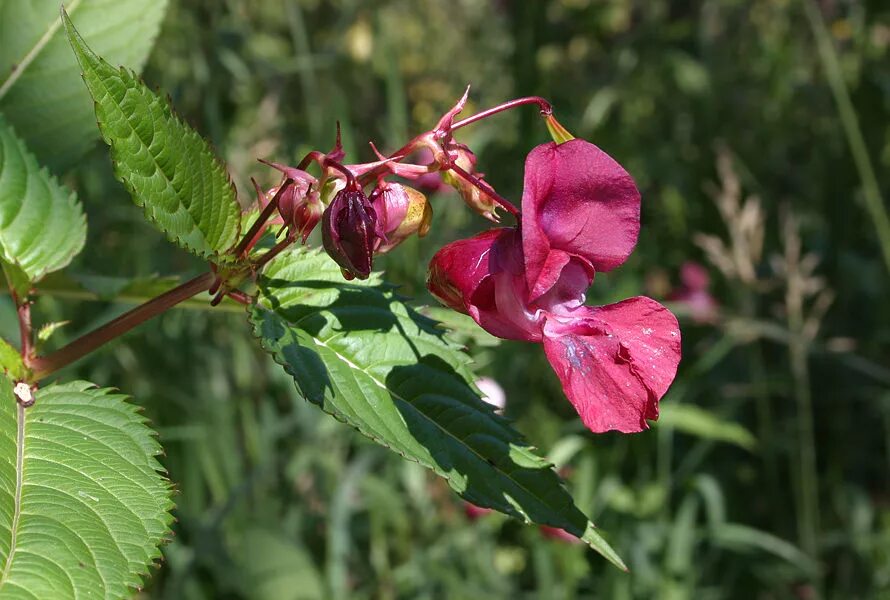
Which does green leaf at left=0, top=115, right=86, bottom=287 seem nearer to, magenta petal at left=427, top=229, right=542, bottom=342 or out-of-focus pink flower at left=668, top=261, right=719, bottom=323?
magenta petal at left=427, top=229, right=542, bottom=342

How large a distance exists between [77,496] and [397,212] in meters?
0.30

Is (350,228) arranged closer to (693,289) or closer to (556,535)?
(556,535)

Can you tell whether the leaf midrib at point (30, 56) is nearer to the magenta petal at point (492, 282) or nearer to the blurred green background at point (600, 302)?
the blurred green background at point (600, 302)

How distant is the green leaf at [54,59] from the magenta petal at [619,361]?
570mm

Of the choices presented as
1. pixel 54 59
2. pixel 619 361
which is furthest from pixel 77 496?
pixel 54 59

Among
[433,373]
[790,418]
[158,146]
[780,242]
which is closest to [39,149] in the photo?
[158,146]

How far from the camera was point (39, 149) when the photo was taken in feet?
3.47

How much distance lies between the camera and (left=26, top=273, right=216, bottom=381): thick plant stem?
749mm

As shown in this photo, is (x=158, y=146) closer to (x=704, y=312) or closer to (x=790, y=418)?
(x=704, y=312)

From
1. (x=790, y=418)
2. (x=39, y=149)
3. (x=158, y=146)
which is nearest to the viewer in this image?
(x=158, y=146)

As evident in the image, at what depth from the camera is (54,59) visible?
1.05 meters

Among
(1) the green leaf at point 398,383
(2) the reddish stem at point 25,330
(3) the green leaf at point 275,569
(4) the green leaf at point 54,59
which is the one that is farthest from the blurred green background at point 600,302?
(1) the green leaf at point 398,383

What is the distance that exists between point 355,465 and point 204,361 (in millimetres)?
469

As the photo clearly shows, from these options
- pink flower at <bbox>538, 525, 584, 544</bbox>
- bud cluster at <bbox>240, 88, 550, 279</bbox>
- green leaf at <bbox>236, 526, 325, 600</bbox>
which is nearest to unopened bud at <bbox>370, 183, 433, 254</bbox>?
bud cluster at <bbox>240, 88, 550, 279</bbox>
